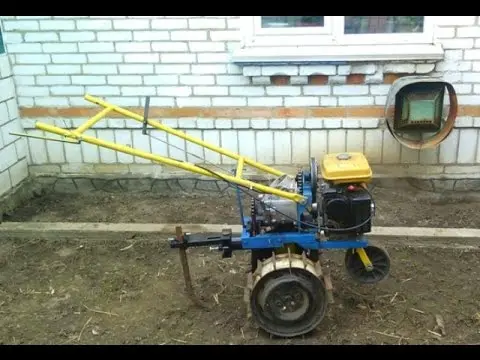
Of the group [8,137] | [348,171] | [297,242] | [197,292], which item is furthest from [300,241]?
[8,137]

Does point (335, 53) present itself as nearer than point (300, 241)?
No

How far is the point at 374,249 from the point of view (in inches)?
157

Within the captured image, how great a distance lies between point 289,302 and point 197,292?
38.2 inches

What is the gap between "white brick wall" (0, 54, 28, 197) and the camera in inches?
233

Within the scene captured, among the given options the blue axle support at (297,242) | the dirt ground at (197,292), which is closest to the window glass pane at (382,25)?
the dirt ground at (197,292)

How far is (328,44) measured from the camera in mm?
5766

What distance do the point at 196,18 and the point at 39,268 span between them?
113 inches

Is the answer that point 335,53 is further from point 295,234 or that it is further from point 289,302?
point 289,302

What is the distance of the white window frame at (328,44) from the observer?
566 cm

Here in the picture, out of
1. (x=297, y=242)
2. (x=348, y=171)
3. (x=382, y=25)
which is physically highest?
(x=382, y=25)

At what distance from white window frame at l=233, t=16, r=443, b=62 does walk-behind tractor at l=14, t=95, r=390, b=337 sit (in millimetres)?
2140

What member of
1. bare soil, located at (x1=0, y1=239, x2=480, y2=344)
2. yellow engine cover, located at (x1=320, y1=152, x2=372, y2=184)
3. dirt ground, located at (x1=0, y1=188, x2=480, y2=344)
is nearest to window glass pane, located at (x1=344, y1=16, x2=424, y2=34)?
dirt ground, located at (x1=0, y1=188, x2=480, y2=344)

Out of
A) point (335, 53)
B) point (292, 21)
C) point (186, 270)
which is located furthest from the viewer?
point (292, 21)

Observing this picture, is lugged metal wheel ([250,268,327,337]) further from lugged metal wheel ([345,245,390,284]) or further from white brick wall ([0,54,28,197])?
white brick wall ([0,54,28,197])
